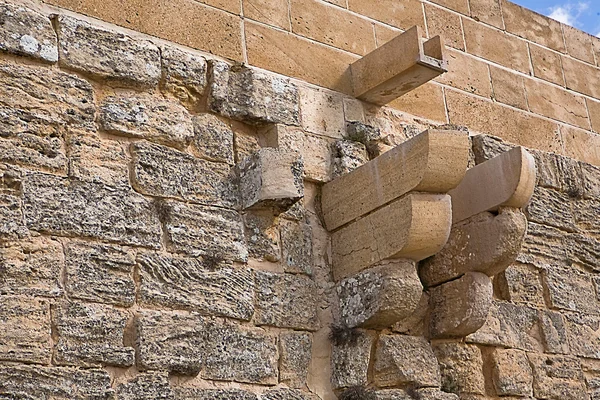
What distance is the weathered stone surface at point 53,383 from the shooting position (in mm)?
3271

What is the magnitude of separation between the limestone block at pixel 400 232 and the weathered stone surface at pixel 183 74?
89cm

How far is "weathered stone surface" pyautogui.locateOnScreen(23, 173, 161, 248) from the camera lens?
11.7ft

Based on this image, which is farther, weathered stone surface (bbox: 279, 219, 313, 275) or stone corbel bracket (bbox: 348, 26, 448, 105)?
stone corbel bracket (bbox: 348, 26, 448, 105)

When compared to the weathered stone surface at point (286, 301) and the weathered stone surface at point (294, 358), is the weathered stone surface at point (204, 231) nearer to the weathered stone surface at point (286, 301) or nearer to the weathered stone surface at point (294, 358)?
the weathered stone surface at point (286, 301)

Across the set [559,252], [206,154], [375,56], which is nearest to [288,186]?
[206,154]

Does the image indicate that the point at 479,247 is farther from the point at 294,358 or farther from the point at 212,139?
the point at 212,139

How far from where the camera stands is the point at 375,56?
476cm

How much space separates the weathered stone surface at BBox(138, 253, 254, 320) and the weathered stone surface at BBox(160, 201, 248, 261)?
48mm

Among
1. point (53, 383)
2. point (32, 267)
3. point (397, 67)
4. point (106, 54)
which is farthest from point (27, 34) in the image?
point (397, 67)

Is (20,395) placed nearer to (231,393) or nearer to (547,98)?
(231,393)

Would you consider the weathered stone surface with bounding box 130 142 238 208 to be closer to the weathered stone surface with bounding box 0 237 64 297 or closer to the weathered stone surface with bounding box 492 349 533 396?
the weathered stone surface with bounding box 0 237 64 297

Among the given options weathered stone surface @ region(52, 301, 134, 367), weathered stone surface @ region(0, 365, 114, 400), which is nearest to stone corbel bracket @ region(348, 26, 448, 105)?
weathered stone surface @ region(52, 301, 134, 367)

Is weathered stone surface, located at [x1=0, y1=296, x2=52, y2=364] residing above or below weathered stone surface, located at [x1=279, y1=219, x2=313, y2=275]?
below

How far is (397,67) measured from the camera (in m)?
4.61
